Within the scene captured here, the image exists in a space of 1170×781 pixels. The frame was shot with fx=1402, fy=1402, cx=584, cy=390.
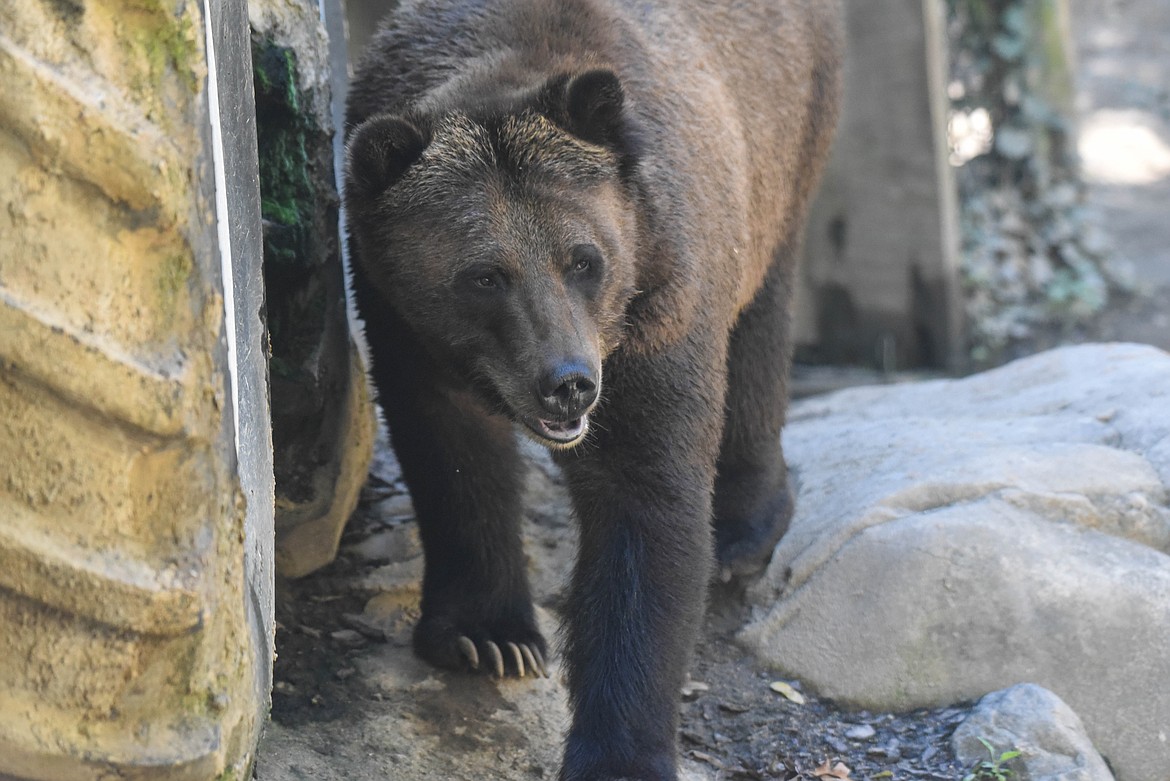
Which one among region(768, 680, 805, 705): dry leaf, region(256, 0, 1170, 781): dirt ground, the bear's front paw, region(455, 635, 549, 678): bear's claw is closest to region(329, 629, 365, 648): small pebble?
region(256, 0, 1170, 781): dirt ground

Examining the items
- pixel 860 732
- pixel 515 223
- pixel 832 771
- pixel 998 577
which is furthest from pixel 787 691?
pixel 515 223

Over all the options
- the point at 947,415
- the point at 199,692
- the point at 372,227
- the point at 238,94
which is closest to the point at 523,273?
the point at 372,227

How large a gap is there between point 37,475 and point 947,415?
507 centimetres

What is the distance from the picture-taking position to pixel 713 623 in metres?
5.21

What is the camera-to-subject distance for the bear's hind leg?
543 cm

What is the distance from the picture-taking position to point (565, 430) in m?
3.80

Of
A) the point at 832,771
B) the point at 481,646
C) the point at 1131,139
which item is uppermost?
the point at 1131,139

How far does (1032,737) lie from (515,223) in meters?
2.12

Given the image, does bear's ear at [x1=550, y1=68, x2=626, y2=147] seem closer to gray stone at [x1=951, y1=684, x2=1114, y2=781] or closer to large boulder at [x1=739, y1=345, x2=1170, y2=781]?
large boulder at [x1=739, y1=345, x2=1170, y2=781]

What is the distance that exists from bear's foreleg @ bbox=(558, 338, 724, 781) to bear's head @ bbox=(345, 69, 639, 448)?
202 mm

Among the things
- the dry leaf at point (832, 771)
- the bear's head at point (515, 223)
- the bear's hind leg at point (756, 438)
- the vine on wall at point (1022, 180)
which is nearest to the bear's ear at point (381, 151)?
the bear's head at point (515, 223)

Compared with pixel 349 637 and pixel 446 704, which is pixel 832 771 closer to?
pixel 446 704

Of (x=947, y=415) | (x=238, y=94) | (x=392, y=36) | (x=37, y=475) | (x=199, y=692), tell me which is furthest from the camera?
(x=947, y=415)

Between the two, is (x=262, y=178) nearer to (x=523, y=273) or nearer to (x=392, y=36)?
(x=392, y=36)
